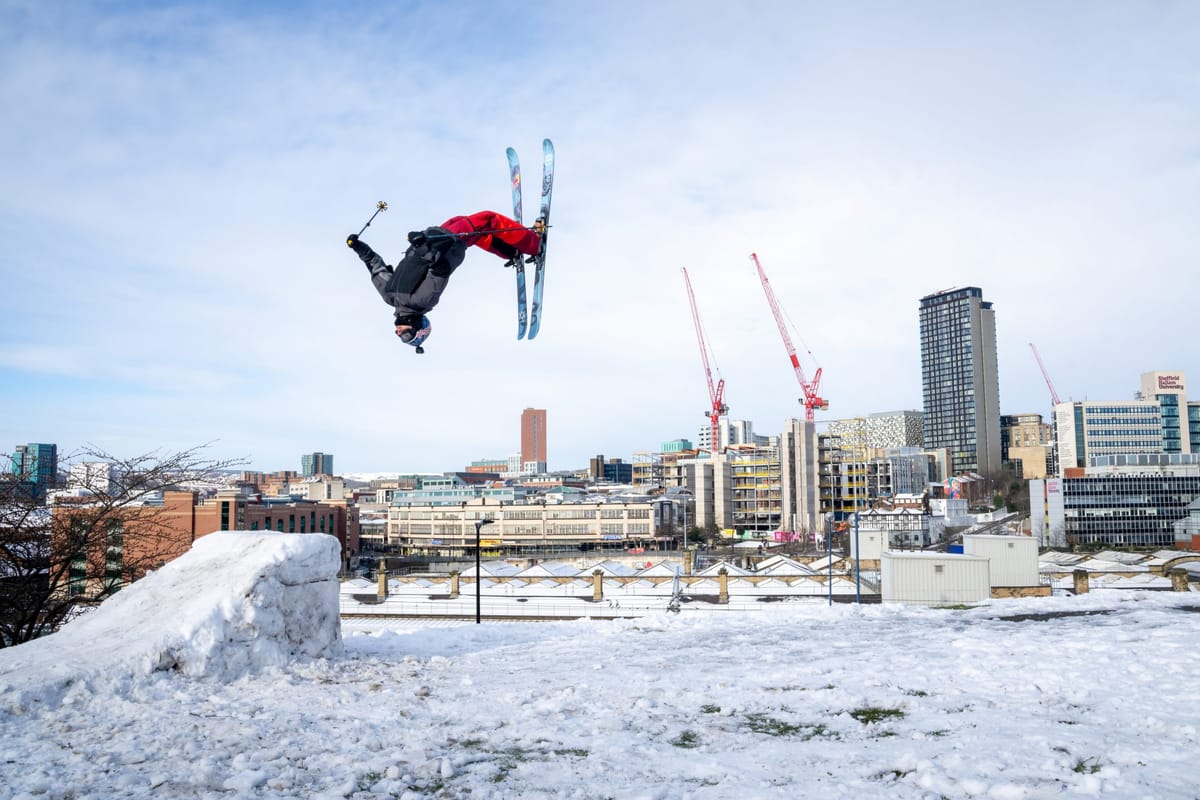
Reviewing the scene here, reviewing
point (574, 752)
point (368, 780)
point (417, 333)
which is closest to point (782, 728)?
Answer: point (574, 752)

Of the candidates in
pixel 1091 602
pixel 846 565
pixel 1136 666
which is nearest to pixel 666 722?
pixel 1136 666

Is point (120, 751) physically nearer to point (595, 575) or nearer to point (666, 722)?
point (666, 722)

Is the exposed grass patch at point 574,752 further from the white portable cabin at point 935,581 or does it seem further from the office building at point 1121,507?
the office building at point 1121,507

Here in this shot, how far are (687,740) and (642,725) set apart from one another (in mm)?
849

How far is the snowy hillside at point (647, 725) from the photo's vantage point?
8.91m

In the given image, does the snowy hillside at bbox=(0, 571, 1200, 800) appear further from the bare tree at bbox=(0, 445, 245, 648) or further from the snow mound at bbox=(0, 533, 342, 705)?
the bare tree at bbox=(0, 445, 245, 648)

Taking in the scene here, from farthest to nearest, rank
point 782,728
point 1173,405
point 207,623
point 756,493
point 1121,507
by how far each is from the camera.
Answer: point 1173,405 → point 756,493 → point 1121,507 → point 207,623 → point 782,728

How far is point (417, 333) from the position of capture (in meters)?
14.9

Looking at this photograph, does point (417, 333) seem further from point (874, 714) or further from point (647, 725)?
point (874, 714)

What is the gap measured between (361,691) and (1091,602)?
73.5 feet

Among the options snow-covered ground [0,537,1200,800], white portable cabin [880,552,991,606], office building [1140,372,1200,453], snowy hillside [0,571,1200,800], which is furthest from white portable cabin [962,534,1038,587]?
office building [1140,372,1200,453]

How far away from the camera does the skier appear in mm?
14445

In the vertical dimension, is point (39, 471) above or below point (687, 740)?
above

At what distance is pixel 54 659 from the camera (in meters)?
12.1
